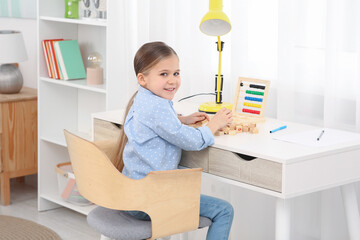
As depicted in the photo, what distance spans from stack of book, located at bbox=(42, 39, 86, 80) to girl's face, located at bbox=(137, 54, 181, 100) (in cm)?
129

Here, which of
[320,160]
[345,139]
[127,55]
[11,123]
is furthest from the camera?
[11,123]

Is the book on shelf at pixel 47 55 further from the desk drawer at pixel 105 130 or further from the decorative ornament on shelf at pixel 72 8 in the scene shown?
the desk drawer at pixel 105 130

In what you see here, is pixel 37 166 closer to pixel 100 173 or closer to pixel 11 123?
pixel 11 123

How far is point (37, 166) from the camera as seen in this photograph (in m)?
3.90

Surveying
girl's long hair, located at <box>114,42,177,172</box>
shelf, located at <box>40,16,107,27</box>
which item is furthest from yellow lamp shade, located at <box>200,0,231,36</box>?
shelf, located at <box>40,16,107,27</box>

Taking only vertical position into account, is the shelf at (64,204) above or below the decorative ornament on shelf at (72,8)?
below

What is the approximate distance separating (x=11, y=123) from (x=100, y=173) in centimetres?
181

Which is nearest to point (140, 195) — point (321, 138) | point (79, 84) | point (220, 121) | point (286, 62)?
point (220, 121)

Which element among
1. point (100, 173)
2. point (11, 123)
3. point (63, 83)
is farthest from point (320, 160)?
point (11, 123)

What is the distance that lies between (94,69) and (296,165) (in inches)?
64.1

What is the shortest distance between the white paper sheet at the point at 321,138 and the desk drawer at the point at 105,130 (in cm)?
67

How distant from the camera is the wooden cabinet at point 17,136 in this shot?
145 inches

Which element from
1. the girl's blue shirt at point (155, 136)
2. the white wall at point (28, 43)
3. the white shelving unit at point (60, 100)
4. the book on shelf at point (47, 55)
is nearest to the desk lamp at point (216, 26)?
the girl's blue shirt at point (155, 136)

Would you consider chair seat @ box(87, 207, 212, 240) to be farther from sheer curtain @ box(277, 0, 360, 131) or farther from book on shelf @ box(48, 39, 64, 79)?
book on shelf @ box(48, 39, 64, 79)
